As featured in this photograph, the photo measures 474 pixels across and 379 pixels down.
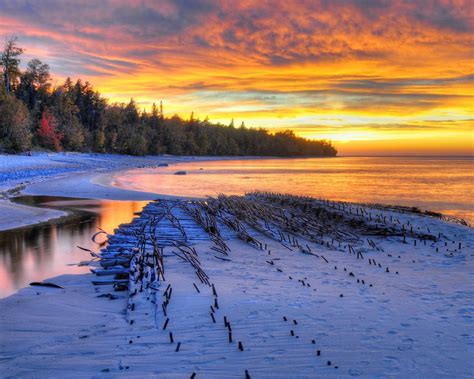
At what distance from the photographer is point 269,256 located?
970 cm

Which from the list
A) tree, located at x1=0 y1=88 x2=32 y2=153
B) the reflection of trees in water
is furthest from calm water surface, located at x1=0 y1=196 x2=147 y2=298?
tree, located at x1=0 y1=88 x2=32 y2=153

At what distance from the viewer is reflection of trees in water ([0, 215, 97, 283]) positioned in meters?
9.05

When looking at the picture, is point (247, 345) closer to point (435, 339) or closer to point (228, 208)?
point (435, 339)

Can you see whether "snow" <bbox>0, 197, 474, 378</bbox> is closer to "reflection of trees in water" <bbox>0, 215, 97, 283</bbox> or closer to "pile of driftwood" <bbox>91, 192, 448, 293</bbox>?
"pile of driftwood" <bbox>91, 192, 448, 293</bbox>

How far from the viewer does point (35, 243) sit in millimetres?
10969

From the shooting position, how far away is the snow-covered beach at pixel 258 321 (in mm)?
4309

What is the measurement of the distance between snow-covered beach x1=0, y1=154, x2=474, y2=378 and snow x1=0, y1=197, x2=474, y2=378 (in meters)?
0.02

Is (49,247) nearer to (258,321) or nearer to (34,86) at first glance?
(258,321)

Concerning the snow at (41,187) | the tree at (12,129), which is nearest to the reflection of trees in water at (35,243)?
the snow at (41,187)

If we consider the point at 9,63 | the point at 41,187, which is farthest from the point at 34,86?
the point at 41,187

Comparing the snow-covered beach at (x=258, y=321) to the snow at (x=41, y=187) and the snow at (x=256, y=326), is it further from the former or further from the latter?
the snow at (x=41, y=187)

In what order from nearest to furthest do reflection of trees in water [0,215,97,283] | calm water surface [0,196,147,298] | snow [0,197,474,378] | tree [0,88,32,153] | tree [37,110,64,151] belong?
snow [0,197,474,378]
calm water surface [0,196,147,298]
reflection of trees in water [0,215,97,283]
tree [0,88,32,153]
tree [37,110,64,151]

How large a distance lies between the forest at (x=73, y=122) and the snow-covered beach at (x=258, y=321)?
171 feet

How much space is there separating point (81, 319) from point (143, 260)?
2.45 metres
